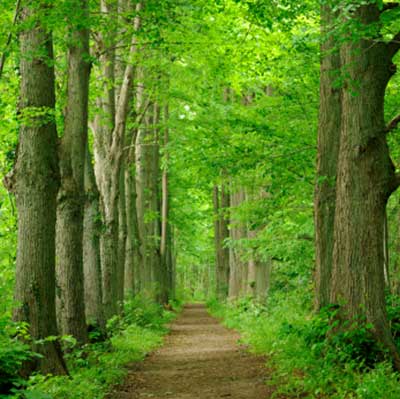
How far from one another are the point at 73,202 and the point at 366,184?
4755 mm

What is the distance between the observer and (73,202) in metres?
10.5

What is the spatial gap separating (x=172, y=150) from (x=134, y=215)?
19.1 ft

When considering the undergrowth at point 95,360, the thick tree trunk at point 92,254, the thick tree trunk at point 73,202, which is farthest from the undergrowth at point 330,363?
the thick tree trunk at point 92,254

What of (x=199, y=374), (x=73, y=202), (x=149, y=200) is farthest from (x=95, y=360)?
(x=149, y=200)

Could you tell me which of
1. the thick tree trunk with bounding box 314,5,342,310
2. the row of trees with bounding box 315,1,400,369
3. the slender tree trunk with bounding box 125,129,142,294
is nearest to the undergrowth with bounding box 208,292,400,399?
the row of trees with bounding box 315,1,400,369

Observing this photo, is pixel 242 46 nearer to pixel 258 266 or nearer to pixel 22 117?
pixel 22 117

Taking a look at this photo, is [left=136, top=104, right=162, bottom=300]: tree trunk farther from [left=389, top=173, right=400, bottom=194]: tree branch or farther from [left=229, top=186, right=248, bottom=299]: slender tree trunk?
[left=389, top=173, right=400, bottom=194]: tree branch

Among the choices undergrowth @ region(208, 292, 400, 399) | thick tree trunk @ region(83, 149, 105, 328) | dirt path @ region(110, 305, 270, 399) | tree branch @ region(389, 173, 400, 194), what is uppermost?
tree branch @ region(389, 173, 400, 194)

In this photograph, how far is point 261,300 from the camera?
2109 cm

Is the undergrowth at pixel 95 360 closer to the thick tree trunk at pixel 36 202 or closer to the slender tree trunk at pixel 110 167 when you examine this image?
the thick tree trunk at pixel 36 202

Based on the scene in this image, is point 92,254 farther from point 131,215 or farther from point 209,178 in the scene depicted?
point 131,215

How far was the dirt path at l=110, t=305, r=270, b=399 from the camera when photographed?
29.9ft

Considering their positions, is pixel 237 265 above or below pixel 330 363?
above

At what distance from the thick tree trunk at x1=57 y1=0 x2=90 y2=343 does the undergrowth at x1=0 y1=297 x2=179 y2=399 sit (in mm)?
650
